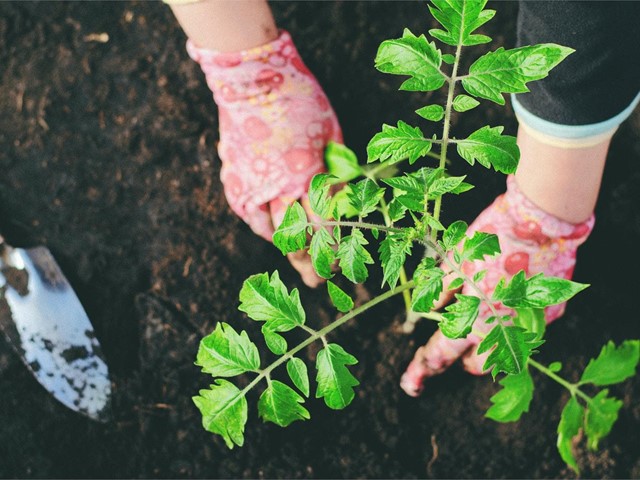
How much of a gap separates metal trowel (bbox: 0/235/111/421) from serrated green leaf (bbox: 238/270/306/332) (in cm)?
79

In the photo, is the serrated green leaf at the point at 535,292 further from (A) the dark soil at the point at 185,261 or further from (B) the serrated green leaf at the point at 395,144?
(A) the dark soil at the point at 185,261

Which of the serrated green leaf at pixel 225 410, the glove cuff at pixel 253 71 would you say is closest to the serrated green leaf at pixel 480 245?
the serrated green leaf at pixel 225 410

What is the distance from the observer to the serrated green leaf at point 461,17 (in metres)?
0.71

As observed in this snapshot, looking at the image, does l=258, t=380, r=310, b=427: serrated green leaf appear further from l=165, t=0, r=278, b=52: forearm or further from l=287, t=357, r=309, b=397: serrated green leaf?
l=165, t=0, r=278, b=52: forearm

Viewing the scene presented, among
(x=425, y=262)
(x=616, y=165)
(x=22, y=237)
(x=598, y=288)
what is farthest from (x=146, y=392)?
(x=616, y=165)

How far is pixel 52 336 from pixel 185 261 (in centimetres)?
35

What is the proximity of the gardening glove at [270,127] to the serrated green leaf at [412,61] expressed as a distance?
69cm

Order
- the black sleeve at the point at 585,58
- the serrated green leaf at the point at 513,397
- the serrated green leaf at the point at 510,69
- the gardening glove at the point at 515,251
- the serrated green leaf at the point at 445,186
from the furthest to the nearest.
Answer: the gardening glove at the point at 515,251 → the serrated green leaf at the point at 513,397 → the black sleeve at the point at 585,58 → the serrated green leaf at the point at 445,186 → the serrated green leaf at the point at 510,69

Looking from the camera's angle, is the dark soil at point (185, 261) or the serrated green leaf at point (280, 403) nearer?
the serrated green leaf at point (280, 403)

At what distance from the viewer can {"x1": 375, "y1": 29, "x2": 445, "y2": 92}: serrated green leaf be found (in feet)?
2.38

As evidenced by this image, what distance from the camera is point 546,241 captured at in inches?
51.3

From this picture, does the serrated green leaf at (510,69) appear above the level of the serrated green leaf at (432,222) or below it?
above

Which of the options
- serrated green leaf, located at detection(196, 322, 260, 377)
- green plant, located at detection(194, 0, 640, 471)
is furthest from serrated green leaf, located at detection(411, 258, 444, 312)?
serrated green leaf, located at detection(196, 322, 260, 377)

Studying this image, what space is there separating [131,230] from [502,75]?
1097mm
